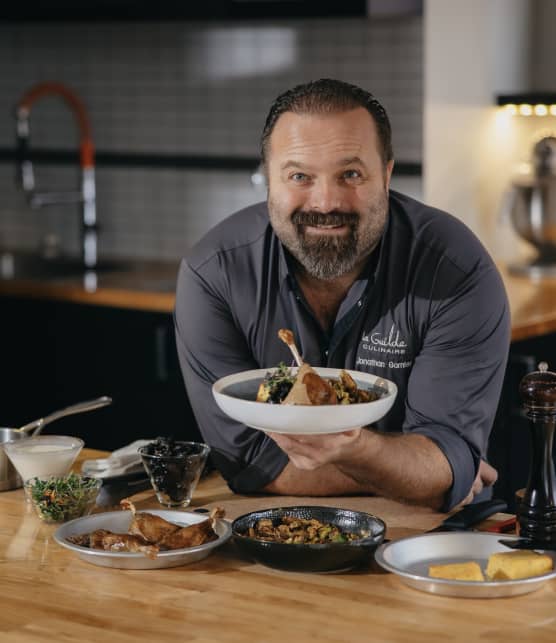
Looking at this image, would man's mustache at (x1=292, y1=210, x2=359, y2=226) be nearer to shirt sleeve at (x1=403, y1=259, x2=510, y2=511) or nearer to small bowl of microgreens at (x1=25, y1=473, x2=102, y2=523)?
shirt sleeve at (x1=403, y1=259, x2=510, y2=511)

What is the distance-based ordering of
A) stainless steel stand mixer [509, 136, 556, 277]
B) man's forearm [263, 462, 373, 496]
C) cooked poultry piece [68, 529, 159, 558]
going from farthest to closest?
1. stainless steel stand mixer [509, 136, 556, 277]
2. man's forearm [263, 462, 373, 496]
3. cooked poultry piece [68, 529, 159, 558]

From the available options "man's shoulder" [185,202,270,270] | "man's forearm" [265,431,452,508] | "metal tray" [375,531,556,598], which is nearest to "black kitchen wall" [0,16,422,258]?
"man's shoulder" [185,202,270,270]

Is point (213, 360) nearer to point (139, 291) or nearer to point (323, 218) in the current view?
point (323, 218)

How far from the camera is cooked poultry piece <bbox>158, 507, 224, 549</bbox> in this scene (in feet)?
6.03

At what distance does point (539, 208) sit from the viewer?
428 centimetres

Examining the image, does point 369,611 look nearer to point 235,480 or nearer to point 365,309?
point 235,480

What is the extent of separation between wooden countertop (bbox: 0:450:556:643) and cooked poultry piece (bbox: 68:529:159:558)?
3cm

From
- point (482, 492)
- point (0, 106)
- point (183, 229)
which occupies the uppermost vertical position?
point (0, 106)

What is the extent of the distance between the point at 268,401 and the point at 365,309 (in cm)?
57

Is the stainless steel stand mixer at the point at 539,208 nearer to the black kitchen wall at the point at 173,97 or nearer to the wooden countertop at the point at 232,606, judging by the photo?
the black kitchen wall at the point at 173,97

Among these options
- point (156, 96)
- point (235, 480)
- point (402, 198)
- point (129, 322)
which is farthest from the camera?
point (156, 96)

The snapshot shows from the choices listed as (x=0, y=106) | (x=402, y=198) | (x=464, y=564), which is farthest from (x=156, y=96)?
(x=464, y=564)

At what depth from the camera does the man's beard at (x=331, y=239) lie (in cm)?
236

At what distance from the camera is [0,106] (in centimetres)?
532
